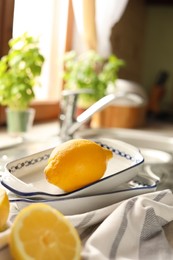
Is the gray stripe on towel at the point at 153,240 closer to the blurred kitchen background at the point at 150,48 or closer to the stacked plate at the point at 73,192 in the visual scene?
the stacked plate at the point at 73,192

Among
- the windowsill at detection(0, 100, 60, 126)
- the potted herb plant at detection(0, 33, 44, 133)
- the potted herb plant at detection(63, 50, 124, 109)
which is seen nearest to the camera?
the potted herb plant at detection(0, 33, 44, 133)

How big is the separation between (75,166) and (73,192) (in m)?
0.04

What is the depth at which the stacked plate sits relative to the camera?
24.9 inches

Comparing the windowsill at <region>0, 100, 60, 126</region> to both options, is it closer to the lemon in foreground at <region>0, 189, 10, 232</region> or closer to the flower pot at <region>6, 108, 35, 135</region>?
the flower pot at <region>6, 108, 35, 135</region>

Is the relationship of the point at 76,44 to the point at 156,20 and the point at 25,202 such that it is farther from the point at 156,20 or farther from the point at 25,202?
the point at 25,202

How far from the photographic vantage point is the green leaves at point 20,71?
112 centimetres

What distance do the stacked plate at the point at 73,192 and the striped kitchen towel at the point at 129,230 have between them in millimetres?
27

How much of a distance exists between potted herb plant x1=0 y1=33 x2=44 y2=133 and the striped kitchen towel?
555 millimetres

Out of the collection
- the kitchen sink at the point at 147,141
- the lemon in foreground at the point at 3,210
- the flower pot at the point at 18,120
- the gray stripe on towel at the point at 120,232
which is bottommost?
the kitchen sink at the point at 147,141

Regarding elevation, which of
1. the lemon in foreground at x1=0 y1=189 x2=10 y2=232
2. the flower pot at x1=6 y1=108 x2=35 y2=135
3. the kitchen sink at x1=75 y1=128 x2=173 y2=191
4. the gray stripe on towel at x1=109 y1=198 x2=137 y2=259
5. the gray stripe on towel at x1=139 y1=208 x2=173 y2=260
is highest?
the lemon in foreground at x1=0 y1=189 x2=10 y2=232

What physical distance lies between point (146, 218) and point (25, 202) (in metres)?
0.19

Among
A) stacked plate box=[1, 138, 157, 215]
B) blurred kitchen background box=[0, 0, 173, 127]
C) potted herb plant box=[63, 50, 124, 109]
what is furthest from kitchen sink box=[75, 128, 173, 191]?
blurred kitchen background box=[0, 0, 173, 127]

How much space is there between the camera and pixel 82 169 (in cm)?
64

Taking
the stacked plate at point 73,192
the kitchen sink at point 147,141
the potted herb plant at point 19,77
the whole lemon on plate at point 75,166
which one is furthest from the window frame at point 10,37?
the whole lemon on plate at point 75,166
